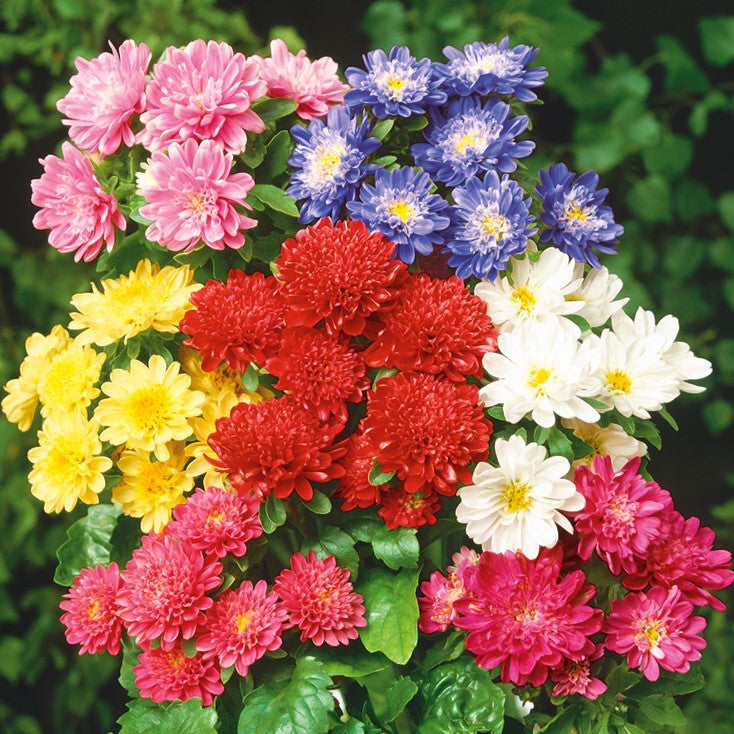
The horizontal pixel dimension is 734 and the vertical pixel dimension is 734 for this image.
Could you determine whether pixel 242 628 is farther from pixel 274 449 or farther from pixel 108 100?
pixel 108 100

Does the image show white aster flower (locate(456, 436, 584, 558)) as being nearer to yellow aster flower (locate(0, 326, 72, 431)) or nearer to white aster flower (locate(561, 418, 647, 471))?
white aster flower (locate(561, 418, 647, 471))

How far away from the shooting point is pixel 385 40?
177cm

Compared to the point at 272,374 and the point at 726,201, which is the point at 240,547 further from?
the point at 726,201

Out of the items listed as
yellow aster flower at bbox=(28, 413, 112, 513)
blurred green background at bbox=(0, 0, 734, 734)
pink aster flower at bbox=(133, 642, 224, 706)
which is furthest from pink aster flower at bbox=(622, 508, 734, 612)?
blurred green background at bbox=(0, 0, 734, 734)

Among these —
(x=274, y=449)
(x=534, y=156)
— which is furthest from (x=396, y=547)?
(x=534, y=156)

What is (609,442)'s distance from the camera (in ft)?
2.99

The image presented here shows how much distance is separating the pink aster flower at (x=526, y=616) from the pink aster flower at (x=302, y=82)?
18.0 inches

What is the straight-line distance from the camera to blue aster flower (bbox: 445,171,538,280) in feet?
2.93

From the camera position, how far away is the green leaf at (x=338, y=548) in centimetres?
91

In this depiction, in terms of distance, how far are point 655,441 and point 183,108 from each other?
1.64 ft

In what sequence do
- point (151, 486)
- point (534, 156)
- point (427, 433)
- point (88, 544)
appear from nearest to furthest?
point (427, 433) → point (151, 486) → point (88, 544) → point (534, 156)

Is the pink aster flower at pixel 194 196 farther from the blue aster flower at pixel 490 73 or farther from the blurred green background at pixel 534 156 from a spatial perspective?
the blurred green background at pixel 534 156

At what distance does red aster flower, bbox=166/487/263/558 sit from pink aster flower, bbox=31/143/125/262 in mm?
259

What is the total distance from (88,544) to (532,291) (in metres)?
0.54
